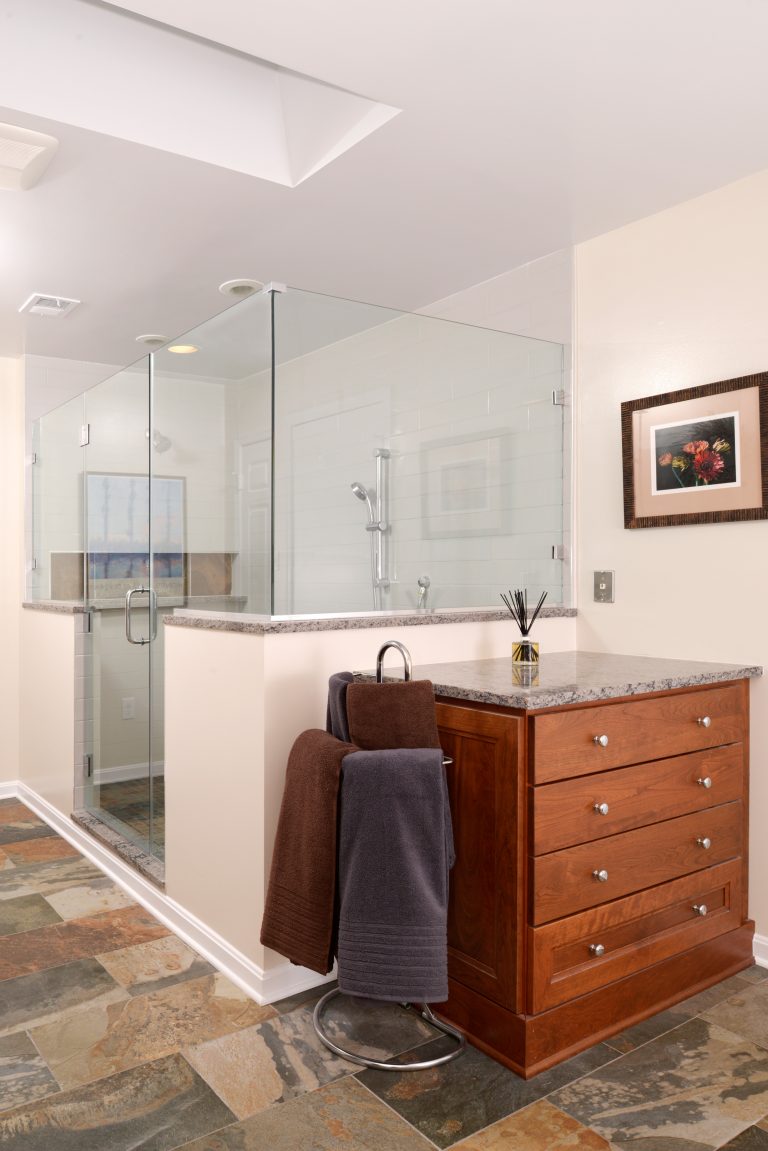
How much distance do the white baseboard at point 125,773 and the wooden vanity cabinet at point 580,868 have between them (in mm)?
1362

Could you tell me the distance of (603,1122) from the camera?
1767mm

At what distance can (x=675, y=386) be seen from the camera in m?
2.71

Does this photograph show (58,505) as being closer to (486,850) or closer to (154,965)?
(154,965)

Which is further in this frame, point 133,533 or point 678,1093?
point 133,533

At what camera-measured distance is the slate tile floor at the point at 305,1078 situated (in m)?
1.73

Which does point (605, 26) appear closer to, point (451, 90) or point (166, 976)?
point (451, 90)

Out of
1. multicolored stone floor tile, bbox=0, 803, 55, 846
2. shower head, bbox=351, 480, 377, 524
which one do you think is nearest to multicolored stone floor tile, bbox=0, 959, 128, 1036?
multicolored stone floor tile, bbox=0, 803, 55, 846

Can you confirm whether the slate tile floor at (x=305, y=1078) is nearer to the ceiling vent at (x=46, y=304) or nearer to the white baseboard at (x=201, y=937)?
the white baseboard at (x=201, y=937)

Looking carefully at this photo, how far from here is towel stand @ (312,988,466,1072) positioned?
195 cm

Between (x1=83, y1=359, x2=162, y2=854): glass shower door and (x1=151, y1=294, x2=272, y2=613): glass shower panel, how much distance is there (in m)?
0.23

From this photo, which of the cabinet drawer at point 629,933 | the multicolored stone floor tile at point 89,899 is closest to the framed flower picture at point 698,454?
the cabinet drawer at point 629,933

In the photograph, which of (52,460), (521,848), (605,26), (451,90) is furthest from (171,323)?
(521,848)

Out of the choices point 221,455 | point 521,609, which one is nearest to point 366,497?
point 221,455

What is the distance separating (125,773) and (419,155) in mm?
2473
